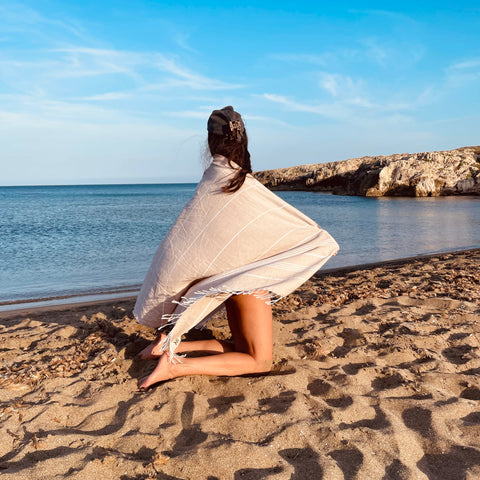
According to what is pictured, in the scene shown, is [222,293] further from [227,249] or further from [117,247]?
[117,247]

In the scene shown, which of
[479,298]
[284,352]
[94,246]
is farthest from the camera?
[94,246]

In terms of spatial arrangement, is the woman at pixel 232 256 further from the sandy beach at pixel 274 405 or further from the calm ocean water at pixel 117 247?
the calm ocean water at pixel 117 247

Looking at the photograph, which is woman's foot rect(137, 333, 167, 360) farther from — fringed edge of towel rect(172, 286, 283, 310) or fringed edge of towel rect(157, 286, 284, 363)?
fringed edge of towel rect(172, 286, 283, 310)

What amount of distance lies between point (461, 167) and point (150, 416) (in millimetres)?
36073

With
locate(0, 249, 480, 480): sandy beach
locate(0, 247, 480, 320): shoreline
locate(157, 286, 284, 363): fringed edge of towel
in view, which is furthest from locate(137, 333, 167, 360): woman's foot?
locate(0, 247, 480, 320): shoreline

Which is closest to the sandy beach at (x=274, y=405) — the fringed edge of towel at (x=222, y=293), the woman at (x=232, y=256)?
the woman at (x=232, y=256)

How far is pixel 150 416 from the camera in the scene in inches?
103

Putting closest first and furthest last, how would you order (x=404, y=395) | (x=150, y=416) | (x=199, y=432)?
(x=199, y=432) < (x=150, y=416) < (x=404, y=395)

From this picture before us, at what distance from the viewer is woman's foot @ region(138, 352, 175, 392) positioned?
2943mm

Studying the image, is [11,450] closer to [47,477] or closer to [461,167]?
[47,477]

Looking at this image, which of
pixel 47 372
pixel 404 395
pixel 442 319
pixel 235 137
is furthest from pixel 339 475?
pixel 442 319

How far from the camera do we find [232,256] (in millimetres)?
2982

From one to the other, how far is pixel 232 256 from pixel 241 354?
71 cm

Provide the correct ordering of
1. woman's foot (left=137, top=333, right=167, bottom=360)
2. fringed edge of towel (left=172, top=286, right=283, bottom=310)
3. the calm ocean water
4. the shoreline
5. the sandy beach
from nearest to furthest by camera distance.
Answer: the sandy beach
fringed edge of towel (left=172, top=286, right=283, bottom=310)
woman's foot (left=137, top=333, right=167, bottom=360)
the shoreline
the calm ocean water
